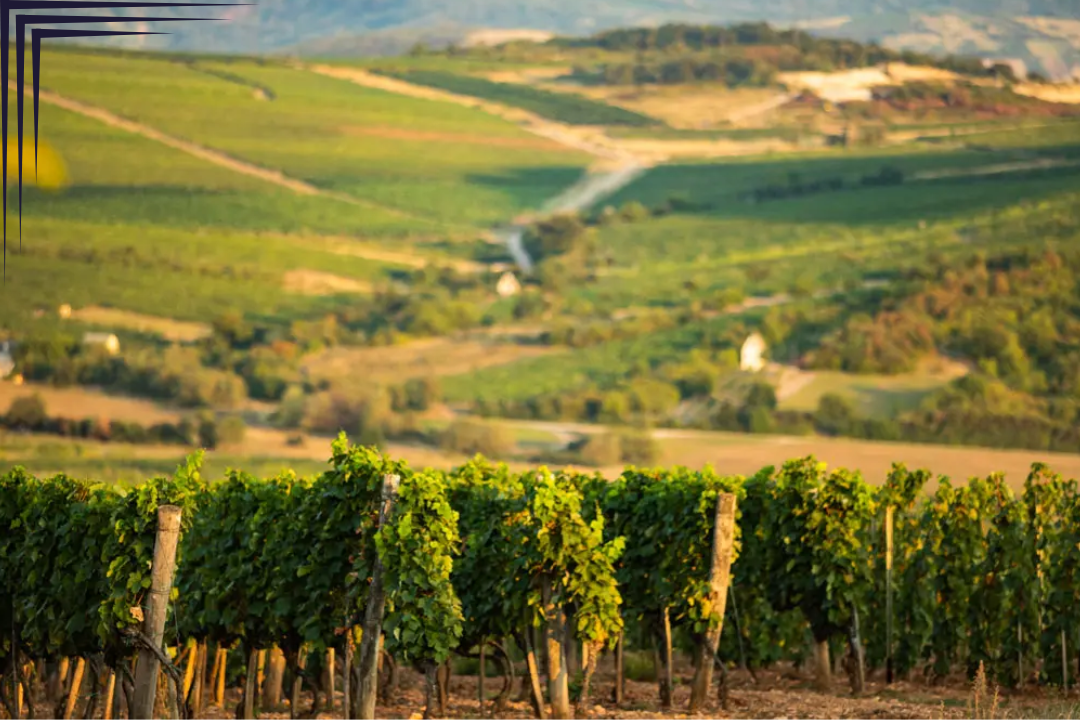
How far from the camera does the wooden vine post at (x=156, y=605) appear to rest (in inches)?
412

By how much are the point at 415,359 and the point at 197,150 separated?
69.2 feet

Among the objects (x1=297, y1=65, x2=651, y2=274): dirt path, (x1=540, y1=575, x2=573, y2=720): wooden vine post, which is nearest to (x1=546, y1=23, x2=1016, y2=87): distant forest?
(x1=297, y1=65, x2=651, y2=274): dirt path

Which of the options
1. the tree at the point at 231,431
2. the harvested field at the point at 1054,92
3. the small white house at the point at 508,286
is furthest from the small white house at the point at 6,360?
the harvested field at the point at 1054,92

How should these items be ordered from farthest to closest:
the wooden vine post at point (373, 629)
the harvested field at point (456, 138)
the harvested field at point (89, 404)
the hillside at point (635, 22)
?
1. the harvested field at point (456, 138)
2. the hillside at point (635, 22)
3. the harvested field at point (89, 404)
4. the wooden vine post at point (373, 629)

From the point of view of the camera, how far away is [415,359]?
61688 mm

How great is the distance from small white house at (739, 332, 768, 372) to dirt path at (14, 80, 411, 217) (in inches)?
892

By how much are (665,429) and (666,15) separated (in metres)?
55.4

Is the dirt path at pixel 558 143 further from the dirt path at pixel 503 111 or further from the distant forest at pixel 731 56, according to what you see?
the distant forest at pixel 731 56

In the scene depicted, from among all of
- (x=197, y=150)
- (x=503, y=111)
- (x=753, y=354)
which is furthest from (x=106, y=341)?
(x=503, y=111)

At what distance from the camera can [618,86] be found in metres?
83.4

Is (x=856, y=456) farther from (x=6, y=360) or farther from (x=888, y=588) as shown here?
(x=6, y=360)

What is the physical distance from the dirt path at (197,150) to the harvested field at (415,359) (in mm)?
13517

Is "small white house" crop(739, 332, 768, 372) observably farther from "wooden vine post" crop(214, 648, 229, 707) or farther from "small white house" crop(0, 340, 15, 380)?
"wooden vine post" crop(214, 648, 229, 707)

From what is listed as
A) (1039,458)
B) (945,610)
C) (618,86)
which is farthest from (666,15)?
(945,610)
